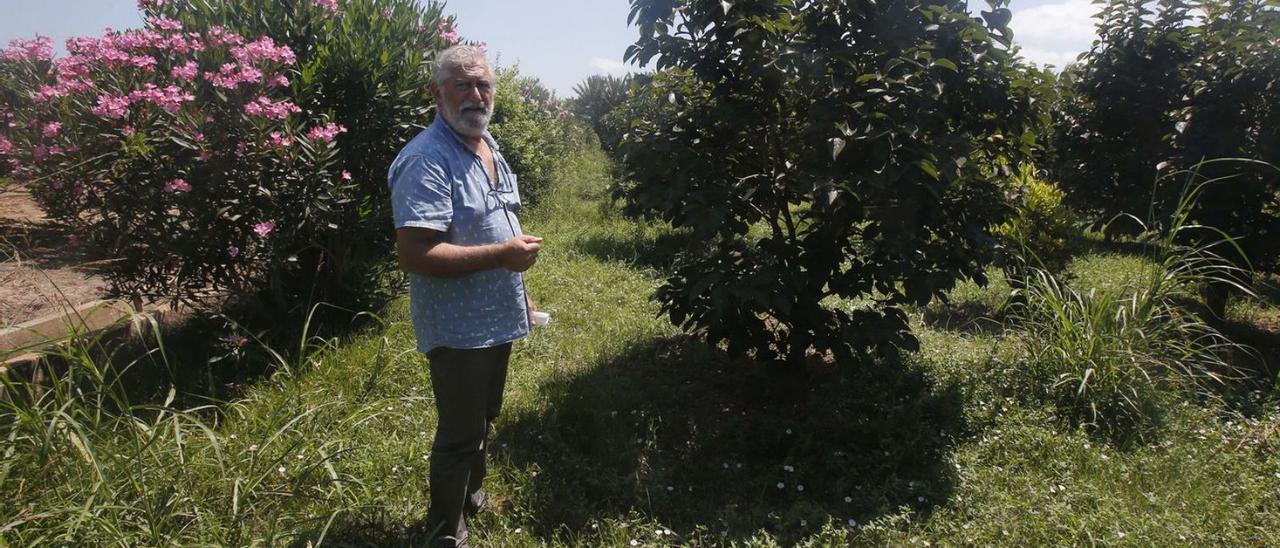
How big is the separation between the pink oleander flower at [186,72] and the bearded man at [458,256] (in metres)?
2.03

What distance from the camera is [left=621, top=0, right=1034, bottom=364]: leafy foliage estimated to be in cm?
334

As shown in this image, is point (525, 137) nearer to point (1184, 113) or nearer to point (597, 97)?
point (1184, 113)

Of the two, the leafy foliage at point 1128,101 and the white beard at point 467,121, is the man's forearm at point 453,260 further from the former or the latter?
the leafy foliage at point 1128,101

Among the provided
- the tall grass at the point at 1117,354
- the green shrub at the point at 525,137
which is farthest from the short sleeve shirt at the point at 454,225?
the green shrub at the point at 525,137

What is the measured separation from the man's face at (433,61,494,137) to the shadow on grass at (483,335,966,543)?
60.3 inches

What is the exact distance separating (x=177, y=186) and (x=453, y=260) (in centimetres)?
235

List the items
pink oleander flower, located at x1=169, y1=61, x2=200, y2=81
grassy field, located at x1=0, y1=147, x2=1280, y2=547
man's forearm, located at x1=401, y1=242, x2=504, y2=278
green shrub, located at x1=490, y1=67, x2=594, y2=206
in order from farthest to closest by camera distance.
Answer: green shrub, located at x1=490, y1=67, x2=594, y2=206, pink oleander flower, located at x1=169, y1=61, x2=200, y2=81, grassy field, located at x1=0, y1=147, x2=1280, y2=547, man's forearm, located at x1=401, y1=242, x2=504, y2=278

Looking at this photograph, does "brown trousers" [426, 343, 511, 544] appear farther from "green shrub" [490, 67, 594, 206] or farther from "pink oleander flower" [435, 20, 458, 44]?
"green shrub" [490, 67, 594, 206]

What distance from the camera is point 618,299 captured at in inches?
239

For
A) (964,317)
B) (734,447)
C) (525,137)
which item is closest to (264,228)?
(734,447)

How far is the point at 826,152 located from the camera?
11.1 feet

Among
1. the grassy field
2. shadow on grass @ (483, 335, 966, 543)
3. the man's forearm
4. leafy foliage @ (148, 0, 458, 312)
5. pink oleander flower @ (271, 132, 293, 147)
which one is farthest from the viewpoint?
leafy foliage @ (148, 0, 458, 312)

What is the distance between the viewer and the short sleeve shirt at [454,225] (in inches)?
92.5

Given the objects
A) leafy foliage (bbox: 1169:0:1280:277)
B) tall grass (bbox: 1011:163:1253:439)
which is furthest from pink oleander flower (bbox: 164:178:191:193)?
leafy foliage (bbox: 1169:0:1280:277)
